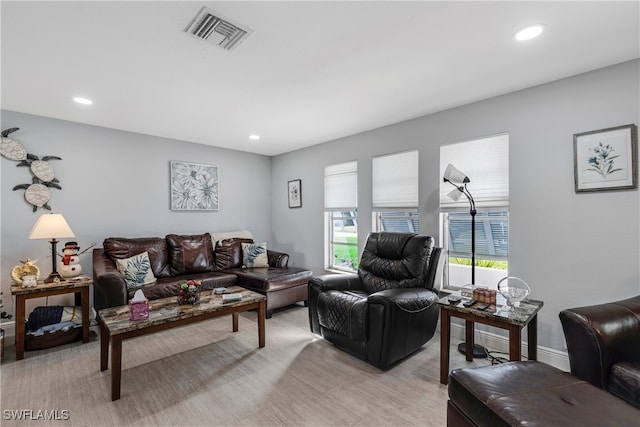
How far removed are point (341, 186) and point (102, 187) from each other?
3.18 metres

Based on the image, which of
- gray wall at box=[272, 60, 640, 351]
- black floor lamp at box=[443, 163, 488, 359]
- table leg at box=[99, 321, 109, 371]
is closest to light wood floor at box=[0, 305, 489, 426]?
table leg at box=[99, 321, 109, 371]

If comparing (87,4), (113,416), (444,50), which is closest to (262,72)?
(87,4)

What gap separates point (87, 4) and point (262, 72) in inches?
43.8

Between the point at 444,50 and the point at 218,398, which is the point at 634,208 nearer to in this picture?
the point at 444,50

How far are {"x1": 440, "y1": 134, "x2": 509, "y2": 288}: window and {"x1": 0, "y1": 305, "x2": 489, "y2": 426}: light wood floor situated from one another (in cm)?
84

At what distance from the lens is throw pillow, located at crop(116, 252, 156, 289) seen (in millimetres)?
3311

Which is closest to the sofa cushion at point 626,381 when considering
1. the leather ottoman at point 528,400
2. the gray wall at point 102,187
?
the leather ottoman at point 528,400

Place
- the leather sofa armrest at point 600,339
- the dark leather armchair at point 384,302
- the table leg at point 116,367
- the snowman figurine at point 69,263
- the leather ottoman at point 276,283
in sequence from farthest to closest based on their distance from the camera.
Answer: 1. the leather ottoman at point 276,283
2. the snowman figurine at point 69,263
3. the dark leather armchair at point 384,302
4. the table leg at point 116,367
5. the leather sofa armrest at point 600,339

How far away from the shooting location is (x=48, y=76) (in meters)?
2.41

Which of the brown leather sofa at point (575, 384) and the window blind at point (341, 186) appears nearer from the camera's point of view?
the brown leather sofa at point (575, 384)

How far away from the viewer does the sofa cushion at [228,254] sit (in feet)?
14.3

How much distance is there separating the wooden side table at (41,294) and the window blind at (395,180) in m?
3.37

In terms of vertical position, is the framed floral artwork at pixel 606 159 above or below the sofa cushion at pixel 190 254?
above

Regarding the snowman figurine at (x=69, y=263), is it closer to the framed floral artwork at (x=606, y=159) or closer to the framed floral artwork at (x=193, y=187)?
the framed floral artwork at (x=193, y=187)
